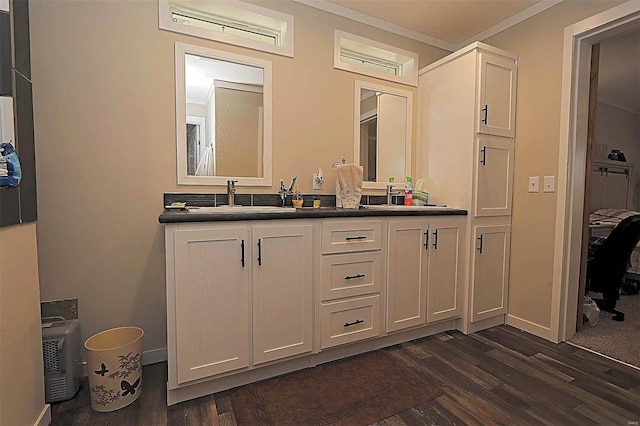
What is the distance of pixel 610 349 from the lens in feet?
7.28

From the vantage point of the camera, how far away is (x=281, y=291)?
183cm

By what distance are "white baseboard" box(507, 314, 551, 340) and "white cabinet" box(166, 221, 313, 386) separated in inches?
69.6

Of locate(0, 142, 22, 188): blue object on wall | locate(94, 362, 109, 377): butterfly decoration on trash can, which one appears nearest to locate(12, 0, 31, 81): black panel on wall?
locate(0, 142, 22, 188): blue object on wall

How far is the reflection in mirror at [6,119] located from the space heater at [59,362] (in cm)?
97

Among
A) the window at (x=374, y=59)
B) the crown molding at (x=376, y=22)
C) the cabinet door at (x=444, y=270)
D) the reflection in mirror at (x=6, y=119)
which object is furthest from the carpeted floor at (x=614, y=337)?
the reflection in mirror at (x=6, y=119)

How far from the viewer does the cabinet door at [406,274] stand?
2.19 m

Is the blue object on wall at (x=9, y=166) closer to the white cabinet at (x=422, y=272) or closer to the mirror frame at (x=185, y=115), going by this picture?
the mirror frame at (x=185, y=115)

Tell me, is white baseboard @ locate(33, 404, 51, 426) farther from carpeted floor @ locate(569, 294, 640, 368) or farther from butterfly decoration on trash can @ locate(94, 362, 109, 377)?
carpeted floor @ locate(569, 294, 640, 368)

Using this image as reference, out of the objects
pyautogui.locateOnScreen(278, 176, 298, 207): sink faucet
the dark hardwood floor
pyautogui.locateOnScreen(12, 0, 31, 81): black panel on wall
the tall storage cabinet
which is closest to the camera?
pyautogui.locateOnScreen(12, 0, 31, 81): black panel on wall

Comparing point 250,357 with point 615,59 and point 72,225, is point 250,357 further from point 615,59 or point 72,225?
point 615,59

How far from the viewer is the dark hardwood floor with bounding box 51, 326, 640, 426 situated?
5.01 feet

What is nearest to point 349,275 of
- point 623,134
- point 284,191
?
point 284,191

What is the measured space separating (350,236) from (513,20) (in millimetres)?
2235

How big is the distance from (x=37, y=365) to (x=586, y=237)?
3419 millimetres
